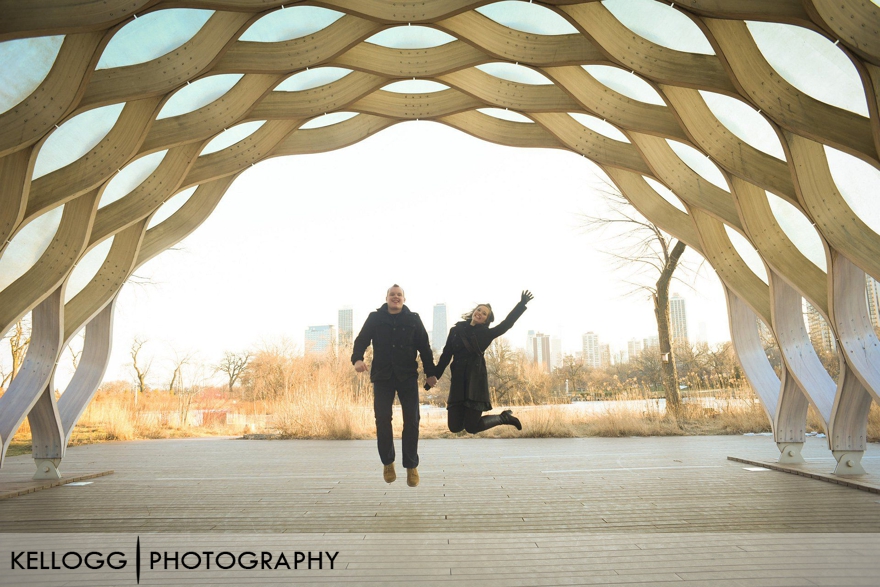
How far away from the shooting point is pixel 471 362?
275 inches

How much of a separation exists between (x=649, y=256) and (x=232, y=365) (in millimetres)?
24053

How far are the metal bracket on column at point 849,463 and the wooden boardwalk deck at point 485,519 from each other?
511 mm

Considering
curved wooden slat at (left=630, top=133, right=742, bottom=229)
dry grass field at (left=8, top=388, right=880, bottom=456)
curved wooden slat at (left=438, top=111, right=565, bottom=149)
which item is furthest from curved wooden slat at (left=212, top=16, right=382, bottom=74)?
dry grass field at (left=8, top=388, right=880, bottom=456)

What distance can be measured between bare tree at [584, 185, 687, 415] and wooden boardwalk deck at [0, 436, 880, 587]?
23.1 ft

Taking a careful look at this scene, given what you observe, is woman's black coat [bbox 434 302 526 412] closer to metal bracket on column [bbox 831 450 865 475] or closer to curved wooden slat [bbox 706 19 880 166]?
curved wooden slat [bbox 706 19 880 166]

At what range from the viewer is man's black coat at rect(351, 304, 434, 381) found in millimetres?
6520

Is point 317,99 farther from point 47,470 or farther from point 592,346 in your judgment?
point 592,346

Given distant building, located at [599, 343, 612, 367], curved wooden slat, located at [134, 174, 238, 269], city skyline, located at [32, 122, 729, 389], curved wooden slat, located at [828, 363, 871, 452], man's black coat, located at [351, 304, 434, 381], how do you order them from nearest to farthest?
man's black coat, located at [351, 304, 434, 381]
curved wooden slat, located at [828, 363, 871, 452]
curved wooden slat, located at [134, 174, 238, 269]
city skyline, located at [32, 122, 729, 389]
distant building, located at [599, 343, 612, 367]

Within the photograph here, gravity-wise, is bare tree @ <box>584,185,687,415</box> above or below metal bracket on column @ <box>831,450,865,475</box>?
above

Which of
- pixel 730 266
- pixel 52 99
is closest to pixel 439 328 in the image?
pixel 730 266

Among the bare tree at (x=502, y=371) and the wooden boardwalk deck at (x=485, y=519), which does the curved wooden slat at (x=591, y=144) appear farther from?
the bare tree at (x=502, y=371)

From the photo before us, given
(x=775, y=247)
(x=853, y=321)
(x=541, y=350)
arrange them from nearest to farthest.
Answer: (x=853, y=321) → (x=775, y=247) → (x=541, y=350)

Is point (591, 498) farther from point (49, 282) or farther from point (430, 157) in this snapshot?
point (430, 157)

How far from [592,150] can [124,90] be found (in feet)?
23.5
